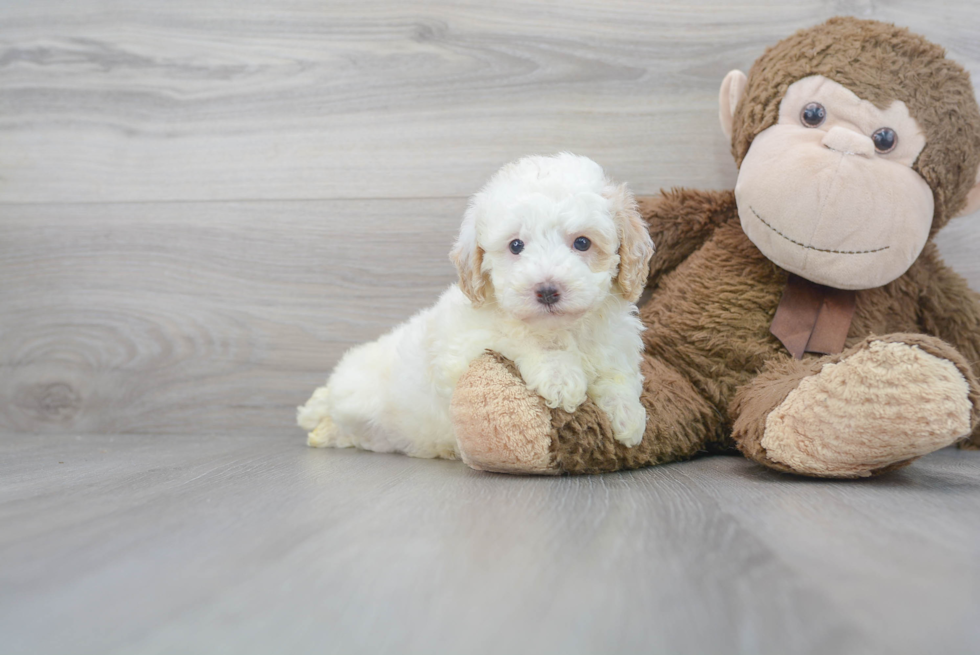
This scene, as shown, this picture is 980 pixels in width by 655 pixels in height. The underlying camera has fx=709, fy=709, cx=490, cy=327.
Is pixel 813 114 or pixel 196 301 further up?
pixel 813 114

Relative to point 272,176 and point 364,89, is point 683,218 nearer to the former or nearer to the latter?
point 364,89

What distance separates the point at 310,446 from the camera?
4.25 feet

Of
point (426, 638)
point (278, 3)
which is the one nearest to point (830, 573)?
point (426, 638)

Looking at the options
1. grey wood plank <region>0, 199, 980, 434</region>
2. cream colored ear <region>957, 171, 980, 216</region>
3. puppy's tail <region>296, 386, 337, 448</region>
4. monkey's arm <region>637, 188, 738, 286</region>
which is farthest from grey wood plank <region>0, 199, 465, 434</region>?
cream colored ear <region>957, 171, 980, 216</region>

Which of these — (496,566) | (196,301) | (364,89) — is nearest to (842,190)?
(496,566)

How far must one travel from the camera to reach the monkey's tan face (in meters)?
1.00

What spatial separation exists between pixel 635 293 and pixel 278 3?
100 cm

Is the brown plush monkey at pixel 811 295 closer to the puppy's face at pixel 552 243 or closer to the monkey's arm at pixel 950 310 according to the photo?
the monkey's arm at pixel 950 310

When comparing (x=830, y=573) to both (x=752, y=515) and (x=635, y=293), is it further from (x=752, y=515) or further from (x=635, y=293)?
(x=635, y=293)

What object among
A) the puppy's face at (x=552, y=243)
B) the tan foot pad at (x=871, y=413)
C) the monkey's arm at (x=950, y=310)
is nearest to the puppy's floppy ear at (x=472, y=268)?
the puppy's face at (x=552, y=243)

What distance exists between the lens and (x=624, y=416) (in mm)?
A: 928

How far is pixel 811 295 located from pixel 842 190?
0.66 feet

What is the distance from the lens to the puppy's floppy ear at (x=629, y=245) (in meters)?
0.93

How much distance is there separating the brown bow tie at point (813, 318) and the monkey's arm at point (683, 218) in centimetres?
19
